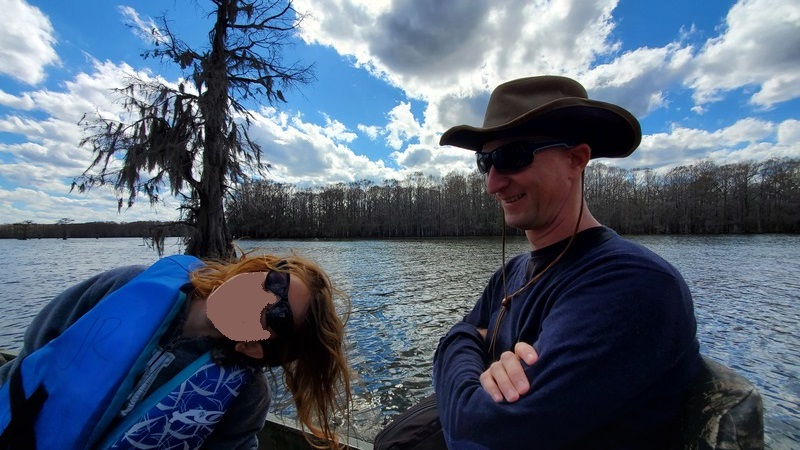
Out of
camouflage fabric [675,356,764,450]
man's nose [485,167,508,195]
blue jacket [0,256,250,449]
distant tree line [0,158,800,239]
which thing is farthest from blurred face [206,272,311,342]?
distant tree line [0,158,800,239]

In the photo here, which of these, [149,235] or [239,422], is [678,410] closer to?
[239,422]

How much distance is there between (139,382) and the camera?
141cm

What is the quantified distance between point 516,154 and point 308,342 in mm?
1257

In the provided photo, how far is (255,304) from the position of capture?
1.61 metres

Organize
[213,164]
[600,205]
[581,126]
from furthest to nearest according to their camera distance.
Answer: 1. [600,205]
2. [213,164]
3. [581,126]

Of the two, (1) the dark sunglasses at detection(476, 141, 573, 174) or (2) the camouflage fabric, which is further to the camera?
(1) the dark sunglasses at detection(476, 141, 573, 174)

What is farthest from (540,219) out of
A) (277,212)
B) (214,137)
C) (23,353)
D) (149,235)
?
(277,212)

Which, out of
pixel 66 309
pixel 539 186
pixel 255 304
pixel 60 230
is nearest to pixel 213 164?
pixel 66 309

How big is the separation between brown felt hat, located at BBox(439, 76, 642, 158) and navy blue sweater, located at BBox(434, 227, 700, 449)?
554mm

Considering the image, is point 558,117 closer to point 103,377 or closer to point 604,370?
point 604,370

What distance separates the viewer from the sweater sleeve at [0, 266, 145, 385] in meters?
1.70

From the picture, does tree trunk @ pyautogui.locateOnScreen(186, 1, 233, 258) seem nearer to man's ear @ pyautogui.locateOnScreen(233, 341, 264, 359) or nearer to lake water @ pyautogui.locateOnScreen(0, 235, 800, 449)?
lake water @ pyautogui.locateOnScreen(0, 235, 800, 449)

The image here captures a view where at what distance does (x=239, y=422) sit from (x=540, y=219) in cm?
165

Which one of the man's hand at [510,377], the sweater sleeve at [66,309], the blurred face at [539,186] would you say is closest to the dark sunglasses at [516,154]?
the blurred face at [539,186]
